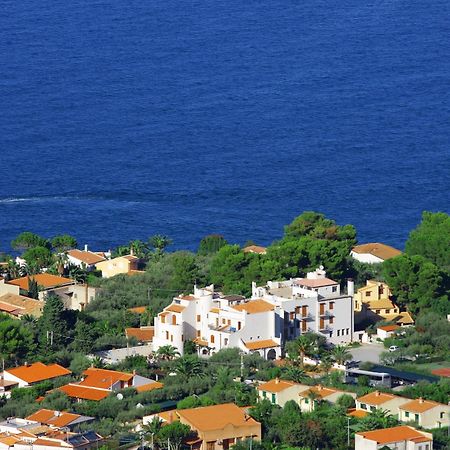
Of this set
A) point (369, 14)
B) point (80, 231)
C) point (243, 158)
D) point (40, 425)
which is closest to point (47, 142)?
point (243, 158)

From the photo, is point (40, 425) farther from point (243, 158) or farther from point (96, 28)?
point (96, 28)

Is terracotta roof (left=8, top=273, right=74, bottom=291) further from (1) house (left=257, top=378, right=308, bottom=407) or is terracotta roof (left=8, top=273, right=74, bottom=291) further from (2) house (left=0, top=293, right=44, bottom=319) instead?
(1) house (left=257, top=378, right=308, bottom=407)

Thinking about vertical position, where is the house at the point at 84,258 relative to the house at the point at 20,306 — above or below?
above

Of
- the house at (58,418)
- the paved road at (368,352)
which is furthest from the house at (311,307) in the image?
the house at (58,418)

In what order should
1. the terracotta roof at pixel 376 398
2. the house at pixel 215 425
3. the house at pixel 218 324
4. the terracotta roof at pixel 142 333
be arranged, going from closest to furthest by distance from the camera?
the house at pixel 215 425 → the terracotta roof at pixel 376 398 → the house at pixel 218 324 → the terracotta roof at pixel 142 333

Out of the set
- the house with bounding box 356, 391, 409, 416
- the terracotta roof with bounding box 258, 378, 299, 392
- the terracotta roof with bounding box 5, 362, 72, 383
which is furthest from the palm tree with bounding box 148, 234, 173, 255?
the house with bounding box 356, 391, 409, 416

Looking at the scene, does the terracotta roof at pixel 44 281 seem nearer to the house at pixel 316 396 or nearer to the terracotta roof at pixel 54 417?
the terracotta roof at pixel 54 417
